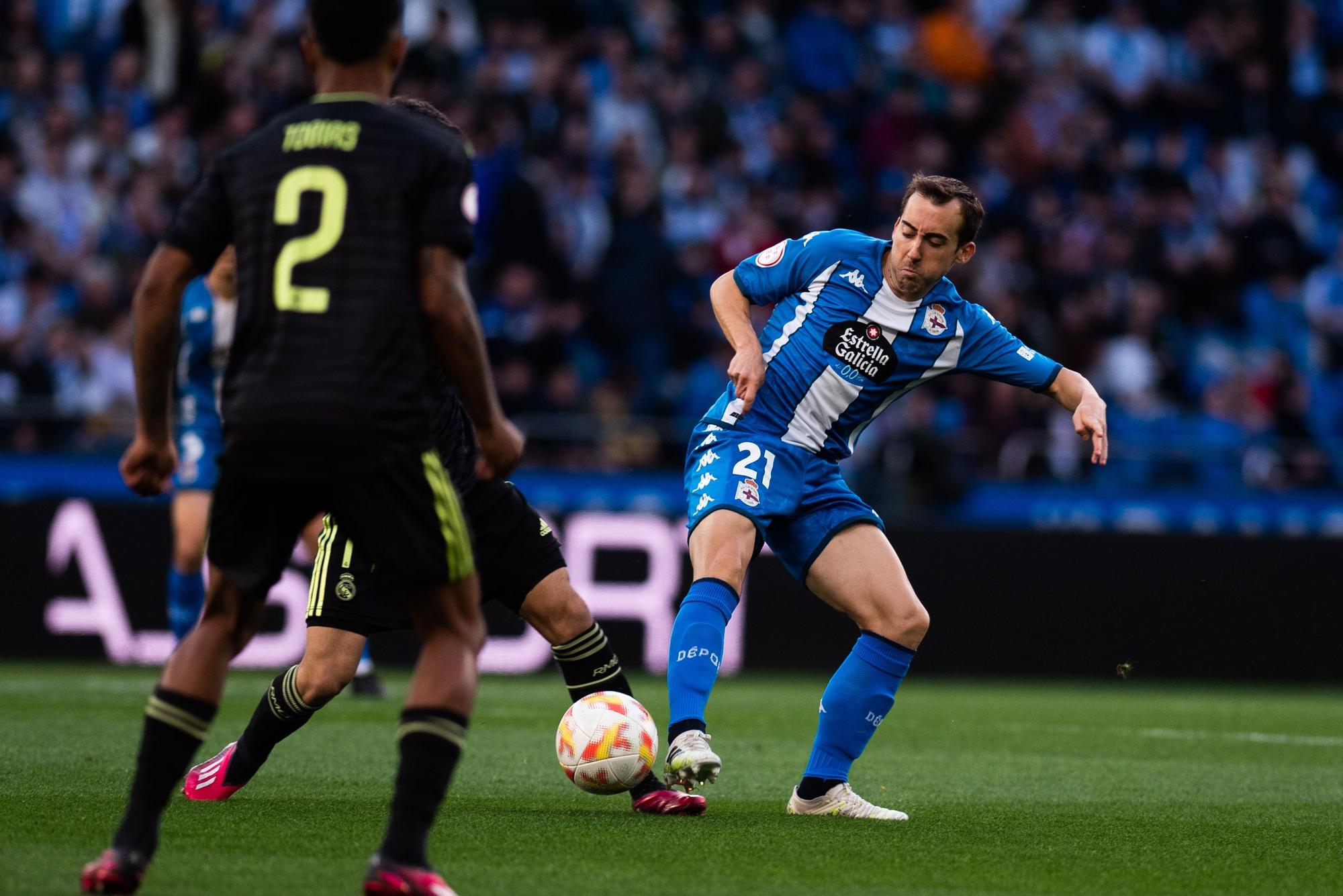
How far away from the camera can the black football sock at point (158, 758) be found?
382 cm

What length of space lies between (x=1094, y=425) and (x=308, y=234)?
9.91ft

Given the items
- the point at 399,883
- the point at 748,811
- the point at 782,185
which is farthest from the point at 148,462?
the point at 782,185

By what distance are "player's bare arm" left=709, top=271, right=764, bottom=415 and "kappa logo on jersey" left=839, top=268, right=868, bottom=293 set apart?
1.16ft

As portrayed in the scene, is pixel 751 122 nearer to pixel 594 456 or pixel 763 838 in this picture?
pixel 594 456

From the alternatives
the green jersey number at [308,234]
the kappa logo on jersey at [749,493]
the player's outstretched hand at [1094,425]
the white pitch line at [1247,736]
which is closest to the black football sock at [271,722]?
the kappa logo on jersey at [749,493]

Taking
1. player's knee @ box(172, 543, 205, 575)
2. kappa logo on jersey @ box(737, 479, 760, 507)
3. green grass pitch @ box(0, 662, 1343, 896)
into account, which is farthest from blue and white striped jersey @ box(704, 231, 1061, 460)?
player's knee @ box(172, 543, 205, 575)

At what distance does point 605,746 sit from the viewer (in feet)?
18.5

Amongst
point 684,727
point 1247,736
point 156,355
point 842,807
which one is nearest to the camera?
point 156,355

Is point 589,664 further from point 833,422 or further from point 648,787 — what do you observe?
point 833,422

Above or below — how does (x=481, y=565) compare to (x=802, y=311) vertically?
below

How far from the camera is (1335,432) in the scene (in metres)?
15.9

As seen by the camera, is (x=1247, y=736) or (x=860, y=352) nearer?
(x=860, y=352)

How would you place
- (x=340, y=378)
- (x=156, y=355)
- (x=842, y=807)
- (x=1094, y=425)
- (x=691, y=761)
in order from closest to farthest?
(x=340, y=378), (x=156, y=355), (x=691, y=761), (x=842, y=807), (x=1094, y=425)

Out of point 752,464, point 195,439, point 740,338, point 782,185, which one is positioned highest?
point 782,185
